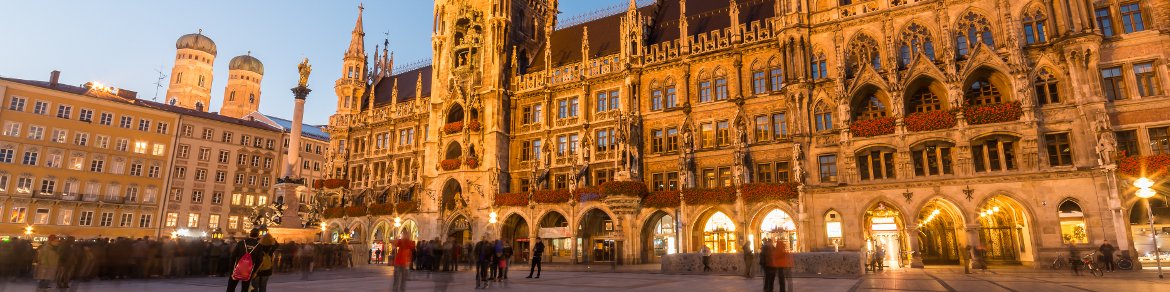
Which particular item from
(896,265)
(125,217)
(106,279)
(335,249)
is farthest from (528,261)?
(125,217)

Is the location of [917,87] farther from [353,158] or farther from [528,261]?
[353,158]

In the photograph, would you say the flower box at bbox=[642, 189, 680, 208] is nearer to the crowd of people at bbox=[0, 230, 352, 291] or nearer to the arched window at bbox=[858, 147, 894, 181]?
the arched window at bbox=[858, 147, 894, 181]

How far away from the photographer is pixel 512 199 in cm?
4138

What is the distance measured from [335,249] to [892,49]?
2847 centimetres

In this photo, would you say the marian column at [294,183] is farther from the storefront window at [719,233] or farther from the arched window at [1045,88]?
the arched window at [1045,88]

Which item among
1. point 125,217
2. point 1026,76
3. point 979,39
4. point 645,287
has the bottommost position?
point 645,287

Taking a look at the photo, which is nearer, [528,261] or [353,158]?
[528,261]

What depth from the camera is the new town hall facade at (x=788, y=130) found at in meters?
27.0

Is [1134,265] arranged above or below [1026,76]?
below

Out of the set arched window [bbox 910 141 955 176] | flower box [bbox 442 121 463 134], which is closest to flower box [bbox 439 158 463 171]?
A: flower box [bbox 442 121 463 134]

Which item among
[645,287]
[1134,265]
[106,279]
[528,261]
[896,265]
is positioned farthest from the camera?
[528,261]

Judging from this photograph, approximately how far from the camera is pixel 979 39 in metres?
29.2

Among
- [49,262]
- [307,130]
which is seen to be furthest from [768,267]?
[307,130]

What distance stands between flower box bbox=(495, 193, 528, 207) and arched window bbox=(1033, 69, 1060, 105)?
28.1m
